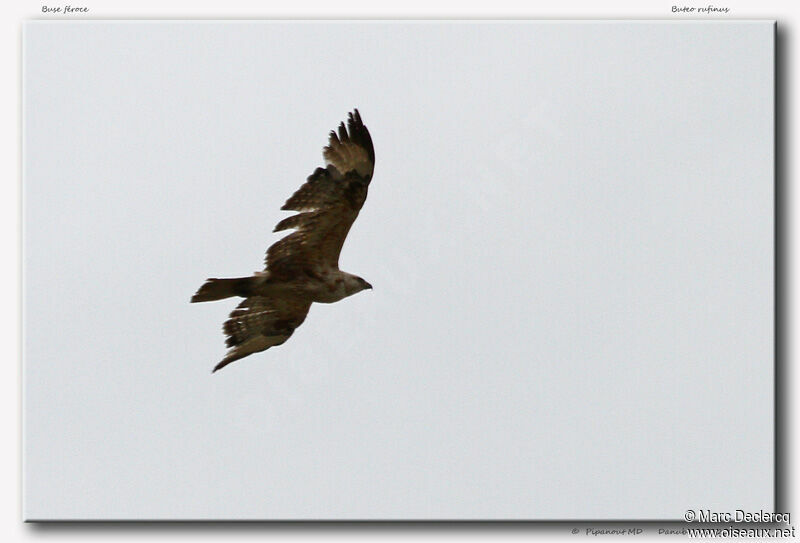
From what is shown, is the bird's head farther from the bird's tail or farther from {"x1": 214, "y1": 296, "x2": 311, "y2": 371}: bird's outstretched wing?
the bird's tail

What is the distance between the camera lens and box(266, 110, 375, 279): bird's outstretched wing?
8.38 metres

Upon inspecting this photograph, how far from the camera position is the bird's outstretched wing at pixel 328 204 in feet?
27.5

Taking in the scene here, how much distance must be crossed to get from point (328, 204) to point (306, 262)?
1.70 feet

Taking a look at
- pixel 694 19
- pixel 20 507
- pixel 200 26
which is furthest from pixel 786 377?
pixel 20 507

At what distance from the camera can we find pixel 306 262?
8.74 meters

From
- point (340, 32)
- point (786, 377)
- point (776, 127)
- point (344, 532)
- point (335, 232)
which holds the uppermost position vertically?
point (340, 32)

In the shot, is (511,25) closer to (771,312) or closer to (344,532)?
(771,312)

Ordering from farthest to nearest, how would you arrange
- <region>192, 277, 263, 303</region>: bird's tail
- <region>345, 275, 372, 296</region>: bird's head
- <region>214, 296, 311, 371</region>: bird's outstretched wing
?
<region>214, 296, 311, 371</region>: bird's outstretched wing, <region>345, 275, 372, 296</region>: bird's head, <region>192, 277, 263, 303</region>: bird's tail

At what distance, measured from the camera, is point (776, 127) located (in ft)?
28.9

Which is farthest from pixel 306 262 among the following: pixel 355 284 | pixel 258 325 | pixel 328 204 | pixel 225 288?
pixel 258 325

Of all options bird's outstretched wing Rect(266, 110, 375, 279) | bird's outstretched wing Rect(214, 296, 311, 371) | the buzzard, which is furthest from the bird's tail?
bird's outstretched wing Rect(214, 296, 311, 371)

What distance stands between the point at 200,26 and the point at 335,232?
191 centimetres

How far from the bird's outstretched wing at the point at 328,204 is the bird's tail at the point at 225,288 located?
202mm

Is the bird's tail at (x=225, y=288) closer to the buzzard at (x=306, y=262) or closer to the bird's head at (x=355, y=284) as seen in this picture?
the buzzard at (x=306, y=262)
